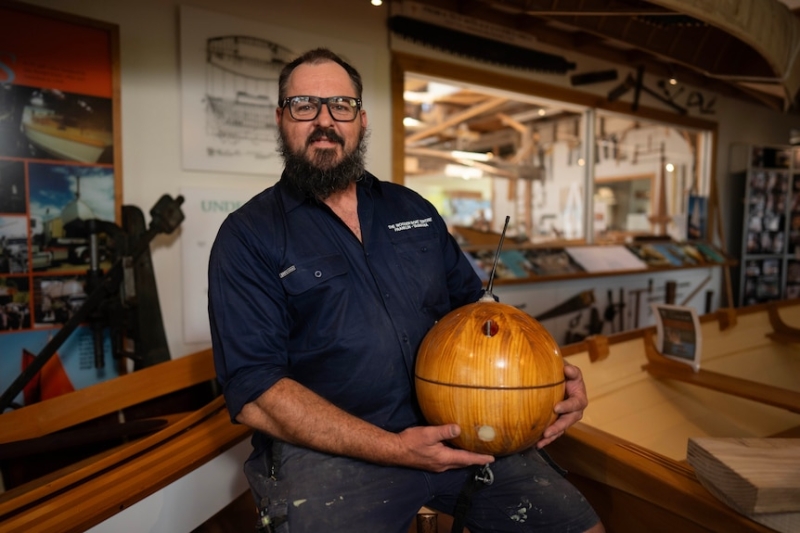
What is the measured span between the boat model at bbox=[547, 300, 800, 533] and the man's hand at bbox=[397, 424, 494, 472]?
547 millimetres

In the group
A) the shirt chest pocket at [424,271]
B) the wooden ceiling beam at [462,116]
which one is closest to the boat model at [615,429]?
the shirt chest pocket at [424,271]

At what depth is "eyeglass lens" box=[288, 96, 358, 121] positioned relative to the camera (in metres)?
1.53

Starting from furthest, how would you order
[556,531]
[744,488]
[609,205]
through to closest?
[609,205]
[556,531]
[744,488]

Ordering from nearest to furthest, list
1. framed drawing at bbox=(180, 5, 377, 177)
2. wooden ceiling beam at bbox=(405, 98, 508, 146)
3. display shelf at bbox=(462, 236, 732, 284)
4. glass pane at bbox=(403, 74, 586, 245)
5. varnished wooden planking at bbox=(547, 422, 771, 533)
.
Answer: varnished wooden planking at bbox=(547, 422, 771, 533) → framed drawing at bbox=(180, 5, 377, 177) → display shelf at bbox=(462, 236, 732, 284) → wooden ceiling beam at bbox=(405, 98, 508, 146) → glass pane at bbox=(403, 74, 586, 245)

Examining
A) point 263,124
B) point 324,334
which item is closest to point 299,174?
point 324,334

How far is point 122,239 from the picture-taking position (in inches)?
106

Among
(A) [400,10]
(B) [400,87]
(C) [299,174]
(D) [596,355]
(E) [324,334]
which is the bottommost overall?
(D) [596,355]

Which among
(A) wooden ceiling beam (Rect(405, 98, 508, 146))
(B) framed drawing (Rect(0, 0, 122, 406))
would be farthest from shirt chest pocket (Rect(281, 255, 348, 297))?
(A) wooden ceiling beam (Rect(405, 98, 508, 146))

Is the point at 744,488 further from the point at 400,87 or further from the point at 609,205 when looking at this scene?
the point at 609,205

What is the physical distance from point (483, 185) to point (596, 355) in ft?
28.9

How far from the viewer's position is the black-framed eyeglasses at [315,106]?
153cm

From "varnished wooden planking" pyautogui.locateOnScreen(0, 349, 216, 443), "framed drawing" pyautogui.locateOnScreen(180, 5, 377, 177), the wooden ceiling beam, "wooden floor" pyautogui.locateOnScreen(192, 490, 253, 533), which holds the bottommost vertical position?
"wooden floor" pyautogui.locateOnScreen(192, 490, 253, 533)

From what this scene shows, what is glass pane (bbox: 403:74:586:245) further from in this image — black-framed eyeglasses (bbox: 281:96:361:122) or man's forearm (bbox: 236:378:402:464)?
man's forearm (bbox: 236:378:402:464)

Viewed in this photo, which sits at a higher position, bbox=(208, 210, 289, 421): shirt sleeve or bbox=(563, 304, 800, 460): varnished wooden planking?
bbox=(208, 210, 289, 421): shirt sleeve
